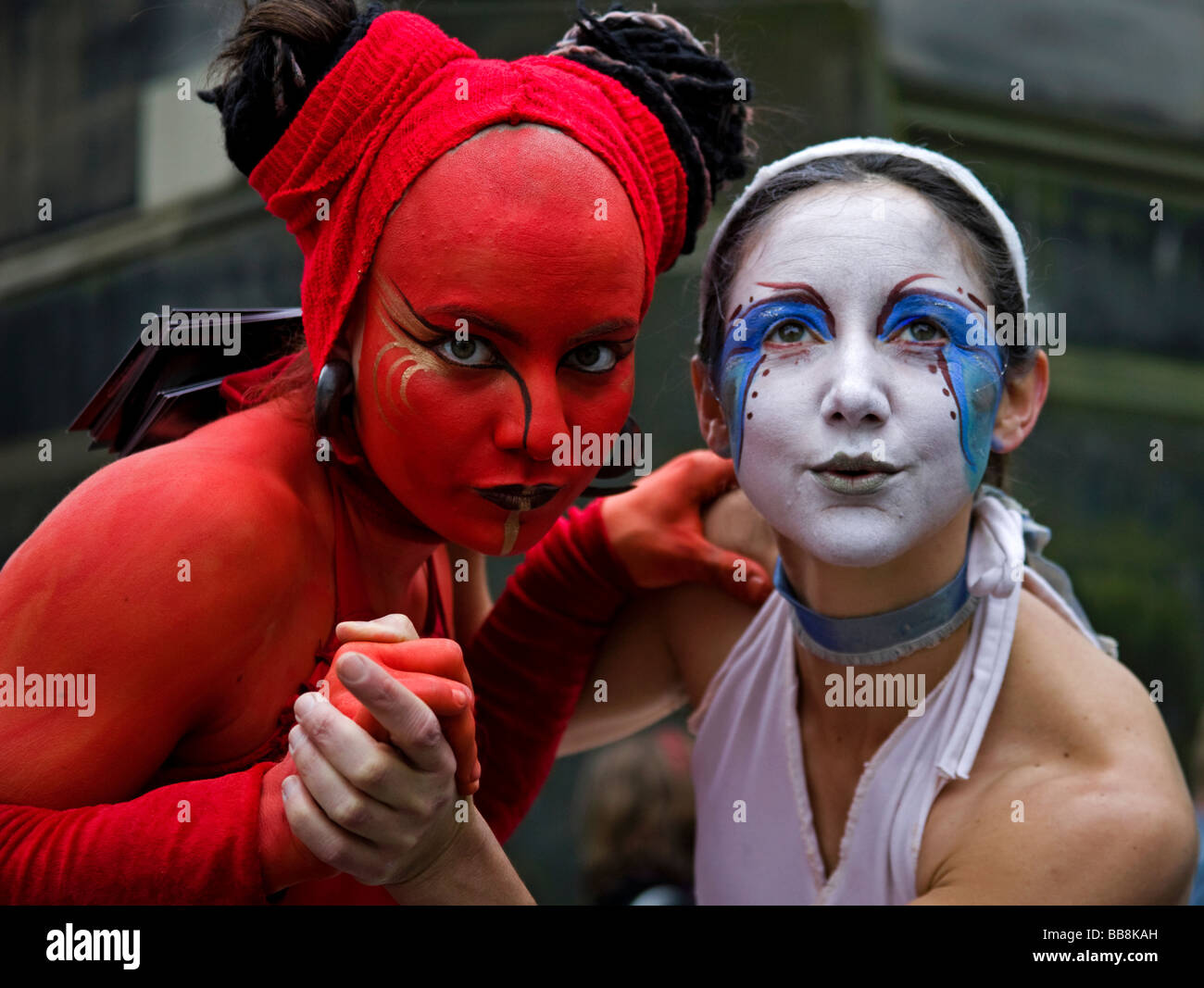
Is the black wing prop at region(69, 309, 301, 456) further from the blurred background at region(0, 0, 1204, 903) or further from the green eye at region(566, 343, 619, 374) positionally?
the blurred background at region(0, 0, 1204, 903)

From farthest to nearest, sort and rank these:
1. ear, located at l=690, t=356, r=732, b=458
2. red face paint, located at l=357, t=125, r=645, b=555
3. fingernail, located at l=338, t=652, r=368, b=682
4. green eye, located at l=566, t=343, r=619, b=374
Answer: ear, located at l=690, t=356, r=732, b=458, green eye, located at l=566, t=343, r=619, b=374, red face paint, located at l=357, t=125, r=645, b=555, fingernail, located at l=338, t=652, r=368, b=682

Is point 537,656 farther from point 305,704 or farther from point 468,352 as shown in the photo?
point 305,704

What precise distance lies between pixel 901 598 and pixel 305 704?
1076 mm

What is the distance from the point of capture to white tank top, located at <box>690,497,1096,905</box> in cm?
229

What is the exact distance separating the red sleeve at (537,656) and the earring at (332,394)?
71cm

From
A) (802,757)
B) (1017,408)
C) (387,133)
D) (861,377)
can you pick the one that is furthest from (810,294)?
(802,757)

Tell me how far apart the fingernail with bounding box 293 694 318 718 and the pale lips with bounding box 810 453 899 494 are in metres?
0.86

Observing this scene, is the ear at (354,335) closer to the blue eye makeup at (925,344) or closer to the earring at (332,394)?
the earring at (332,394)

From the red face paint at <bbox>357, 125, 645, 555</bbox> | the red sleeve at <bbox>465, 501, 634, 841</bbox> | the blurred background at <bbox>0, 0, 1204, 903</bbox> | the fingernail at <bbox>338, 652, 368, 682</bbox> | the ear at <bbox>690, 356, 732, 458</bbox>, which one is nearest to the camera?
the fingernail at <bbox>338, 652, 368, 682</bbox>

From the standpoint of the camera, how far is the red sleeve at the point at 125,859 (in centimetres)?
181

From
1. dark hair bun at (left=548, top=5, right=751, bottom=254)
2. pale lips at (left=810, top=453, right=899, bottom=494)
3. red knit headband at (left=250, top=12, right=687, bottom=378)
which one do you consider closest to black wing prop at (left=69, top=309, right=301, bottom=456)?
red knit headband at (left=250, top=12, right=687, bottom=378)

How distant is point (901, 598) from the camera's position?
2.36m

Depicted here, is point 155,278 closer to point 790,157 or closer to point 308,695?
point 790,157

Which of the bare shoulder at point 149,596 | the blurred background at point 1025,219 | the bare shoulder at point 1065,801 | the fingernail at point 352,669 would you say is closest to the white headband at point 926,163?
the bare shoulder at point 1065,801
